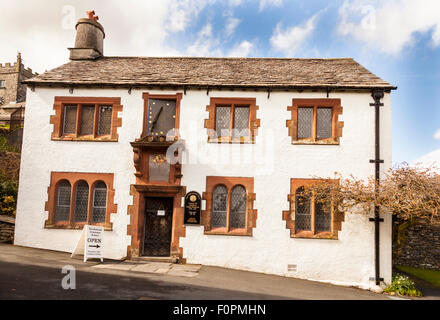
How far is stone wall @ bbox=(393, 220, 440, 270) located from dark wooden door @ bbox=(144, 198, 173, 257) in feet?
35.2

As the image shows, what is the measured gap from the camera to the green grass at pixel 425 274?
1327 centimetres

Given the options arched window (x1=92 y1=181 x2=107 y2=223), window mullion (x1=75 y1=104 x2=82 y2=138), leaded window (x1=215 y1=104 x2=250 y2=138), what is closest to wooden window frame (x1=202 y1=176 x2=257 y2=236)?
leaded window (x1=215 y1=104 x2=250 y2=138)

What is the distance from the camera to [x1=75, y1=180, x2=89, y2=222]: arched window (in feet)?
41.4

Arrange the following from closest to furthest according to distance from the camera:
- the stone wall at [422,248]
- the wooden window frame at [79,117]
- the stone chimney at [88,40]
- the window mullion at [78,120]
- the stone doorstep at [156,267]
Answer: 1. the stone doorstep at [156,267]
2. the wooden window frame at [79,117]
3. the window mullion at [78,120]
4. the stone chimney at [88,40]
5. the stone wall at [422,248]

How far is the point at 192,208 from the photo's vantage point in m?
12.1

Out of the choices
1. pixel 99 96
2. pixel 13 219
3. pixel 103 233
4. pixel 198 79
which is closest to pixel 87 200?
pixel 103 233

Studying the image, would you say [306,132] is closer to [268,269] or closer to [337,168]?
[337,168]

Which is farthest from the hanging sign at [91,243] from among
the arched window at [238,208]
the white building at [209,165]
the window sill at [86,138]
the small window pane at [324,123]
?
the small window pane at [324,123]

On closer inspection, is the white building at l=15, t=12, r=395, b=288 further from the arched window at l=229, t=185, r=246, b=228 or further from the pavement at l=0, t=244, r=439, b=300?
the pavement at l=0, t=244, r=439, b=300

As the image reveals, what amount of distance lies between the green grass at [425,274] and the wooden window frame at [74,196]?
12406mm

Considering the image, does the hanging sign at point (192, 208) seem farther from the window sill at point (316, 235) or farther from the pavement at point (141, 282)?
the window sill at point (316, 235)
